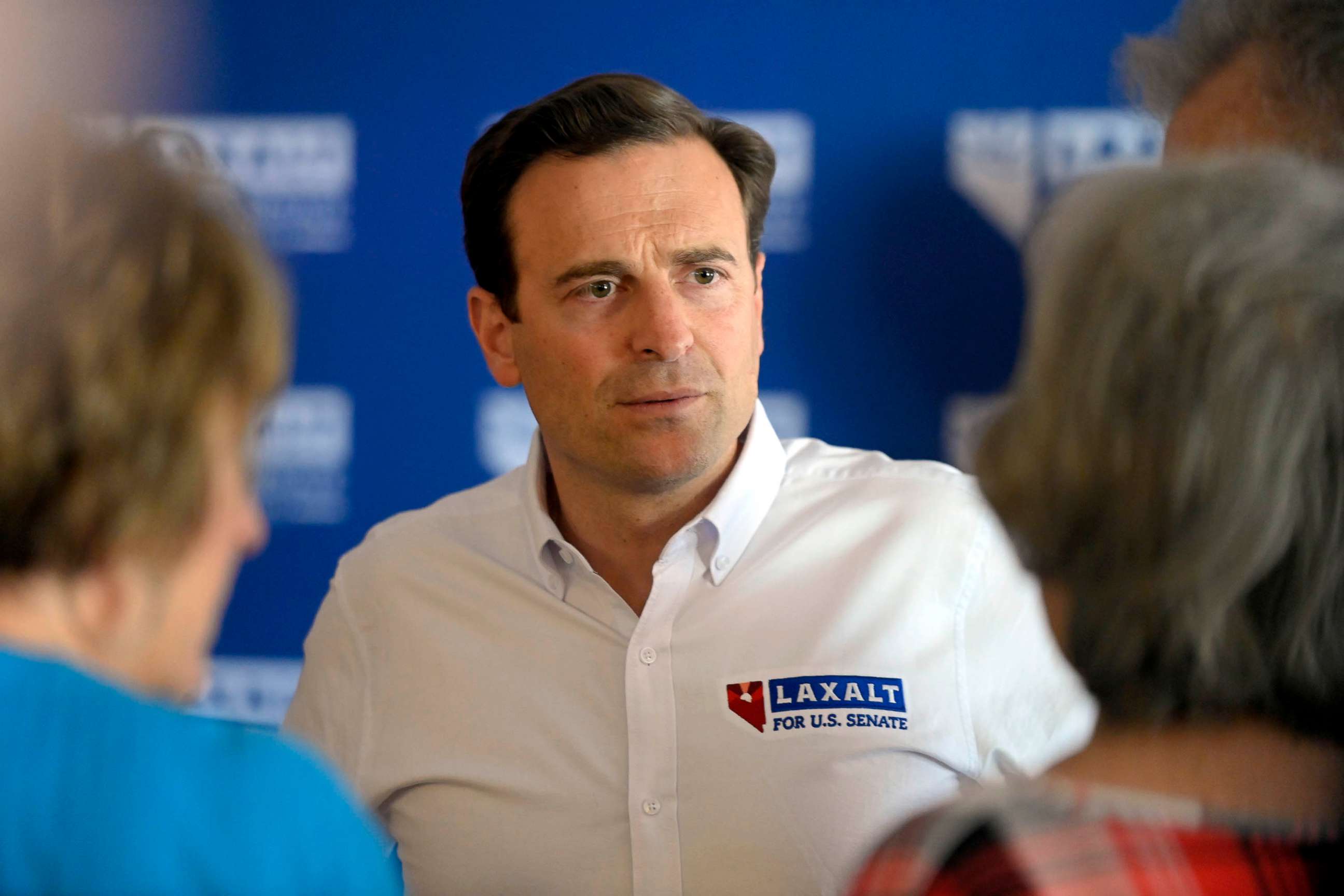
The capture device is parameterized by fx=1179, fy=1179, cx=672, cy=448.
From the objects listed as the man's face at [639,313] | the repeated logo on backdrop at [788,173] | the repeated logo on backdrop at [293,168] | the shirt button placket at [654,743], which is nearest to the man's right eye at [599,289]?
the man's face at [639,313]

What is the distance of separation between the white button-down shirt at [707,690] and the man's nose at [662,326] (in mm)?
179

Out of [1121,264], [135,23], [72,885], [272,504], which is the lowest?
[272,504]

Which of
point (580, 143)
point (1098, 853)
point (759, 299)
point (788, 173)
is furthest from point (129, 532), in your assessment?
point (788, 173)

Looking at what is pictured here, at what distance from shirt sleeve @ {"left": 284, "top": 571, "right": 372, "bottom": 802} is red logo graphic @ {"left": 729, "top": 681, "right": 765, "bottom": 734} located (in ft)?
1.58

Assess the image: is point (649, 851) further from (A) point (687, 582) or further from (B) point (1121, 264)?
(B) point (1121, 264)

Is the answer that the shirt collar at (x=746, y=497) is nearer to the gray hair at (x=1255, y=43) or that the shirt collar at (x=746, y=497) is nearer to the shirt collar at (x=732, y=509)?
the shirt collar at (x=732, y=509)

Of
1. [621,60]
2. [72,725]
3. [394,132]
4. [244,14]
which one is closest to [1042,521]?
[72,725]

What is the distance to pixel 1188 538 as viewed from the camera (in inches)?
25.0

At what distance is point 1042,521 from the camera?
685 millimetres

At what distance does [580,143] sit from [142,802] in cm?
120

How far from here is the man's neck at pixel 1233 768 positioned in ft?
2.13

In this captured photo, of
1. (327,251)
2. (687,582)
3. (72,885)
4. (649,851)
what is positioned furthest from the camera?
(327,251)

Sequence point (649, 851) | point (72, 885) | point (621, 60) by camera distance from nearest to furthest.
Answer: point (72, 885), point (649, 851), point (621, 60)

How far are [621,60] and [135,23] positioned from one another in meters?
0.96
